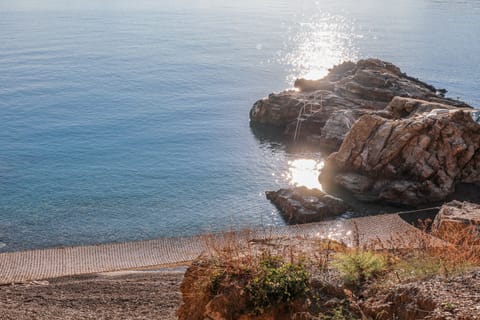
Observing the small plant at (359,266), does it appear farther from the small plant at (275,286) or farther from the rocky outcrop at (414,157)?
the rocky outcrop at (414,157)

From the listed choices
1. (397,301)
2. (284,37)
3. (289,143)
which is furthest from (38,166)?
(284,37)

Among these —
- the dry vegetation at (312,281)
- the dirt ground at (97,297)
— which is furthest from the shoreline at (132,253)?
the dry vegetation at (312,281)

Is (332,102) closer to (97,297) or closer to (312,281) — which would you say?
(97,297)

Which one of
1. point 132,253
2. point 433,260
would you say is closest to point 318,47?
point 132,253

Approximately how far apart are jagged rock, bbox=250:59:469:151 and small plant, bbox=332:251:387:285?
3611 centimetres

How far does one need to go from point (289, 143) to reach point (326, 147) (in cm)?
445

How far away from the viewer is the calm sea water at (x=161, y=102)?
40.0 m

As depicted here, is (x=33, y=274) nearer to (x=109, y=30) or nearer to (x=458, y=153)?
(x=458, y=153)

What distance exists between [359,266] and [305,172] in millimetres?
32230

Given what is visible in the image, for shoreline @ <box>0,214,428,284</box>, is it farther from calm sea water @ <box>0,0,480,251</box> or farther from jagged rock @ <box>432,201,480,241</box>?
calm sea water @ <box>0,0,480,251</box>

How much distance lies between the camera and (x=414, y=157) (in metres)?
40.5

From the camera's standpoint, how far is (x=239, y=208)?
4062 centimetres

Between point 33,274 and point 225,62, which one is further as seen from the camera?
point 225,62

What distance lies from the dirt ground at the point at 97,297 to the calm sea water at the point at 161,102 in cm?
834
